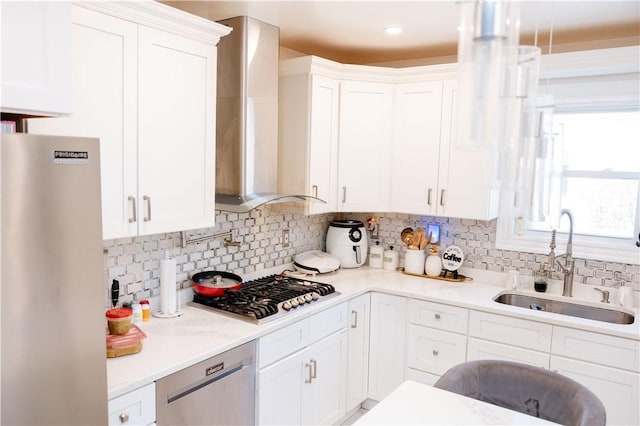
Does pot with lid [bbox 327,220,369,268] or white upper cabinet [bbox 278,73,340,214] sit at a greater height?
white upper cabinet [bbox 278,73,340,214]

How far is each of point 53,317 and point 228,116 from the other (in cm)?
161

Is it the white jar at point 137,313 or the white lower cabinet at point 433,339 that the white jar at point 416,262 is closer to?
the white lower cabinet at point 433,339

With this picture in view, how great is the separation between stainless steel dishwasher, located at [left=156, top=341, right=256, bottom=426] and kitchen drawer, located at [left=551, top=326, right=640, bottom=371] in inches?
66.0

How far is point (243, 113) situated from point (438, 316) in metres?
1.70

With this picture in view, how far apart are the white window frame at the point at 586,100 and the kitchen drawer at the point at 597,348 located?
61 centimetres

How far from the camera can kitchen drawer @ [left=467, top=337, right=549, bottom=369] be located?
107 inches

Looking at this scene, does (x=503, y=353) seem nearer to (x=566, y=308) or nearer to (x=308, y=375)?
(x=566, y=308)

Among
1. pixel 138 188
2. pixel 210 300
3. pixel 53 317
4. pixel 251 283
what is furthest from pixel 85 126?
pixel 251 283

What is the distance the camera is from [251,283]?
3059 mm

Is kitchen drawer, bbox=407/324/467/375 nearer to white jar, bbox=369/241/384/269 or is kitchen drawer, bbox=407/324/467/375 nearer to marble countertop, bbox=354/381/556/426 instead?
white jar, bbox=369/241/384/269

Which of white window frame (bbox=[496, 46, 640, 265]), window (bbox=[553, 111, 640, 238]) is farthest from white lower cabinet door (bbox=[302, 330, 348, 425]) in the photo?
window (bbox=[553, 111, 640, 238])

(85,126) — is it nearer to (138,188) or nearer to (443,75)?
(138,188)

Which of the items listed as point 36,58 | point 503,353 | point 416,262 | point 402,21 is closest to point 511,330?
point 503,353

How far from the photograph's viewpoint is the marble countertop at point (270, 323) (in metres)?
1.88
